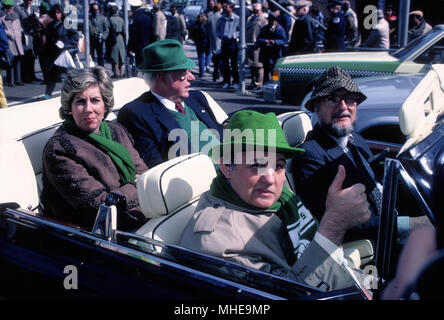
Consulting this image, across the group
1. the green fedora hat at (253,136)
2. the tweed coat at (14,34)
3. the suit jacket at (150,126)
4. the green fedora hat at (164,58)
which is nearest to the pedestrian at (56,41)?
the tweed coat at (14,34)

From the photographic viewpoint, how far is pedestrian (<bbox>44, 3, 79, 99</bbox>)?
32.2 ft

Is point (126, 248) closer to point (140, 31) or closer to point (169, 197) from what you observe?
point (169, 197)

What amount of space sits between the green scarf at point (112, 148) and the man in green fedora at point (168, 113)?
1.16 ft

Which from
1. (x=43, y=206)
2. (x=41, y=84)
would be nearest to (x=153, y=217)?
(x=43, y=206)

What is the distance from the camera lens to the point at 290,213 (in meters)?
2.33

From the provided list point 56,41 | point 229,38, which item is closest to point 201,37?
point 229,38

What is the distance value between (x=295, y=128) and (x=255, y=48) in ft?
26.6

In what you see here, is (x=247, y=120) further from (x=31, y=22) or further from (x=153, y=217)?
(x=31, y=22)

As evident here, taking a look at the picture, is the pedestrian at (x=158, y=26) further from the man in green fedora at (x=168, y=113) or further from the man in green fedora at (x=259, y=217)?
the man in green fedora at (x=259, y=217)

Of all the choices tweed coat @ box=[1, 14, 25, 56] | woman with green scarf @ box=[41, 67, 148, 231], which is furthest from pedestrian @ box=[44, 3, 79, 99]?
woman with green scarf @ box=[41, 67, 148, 231]

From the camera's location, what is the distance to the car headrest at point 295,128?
3291mm

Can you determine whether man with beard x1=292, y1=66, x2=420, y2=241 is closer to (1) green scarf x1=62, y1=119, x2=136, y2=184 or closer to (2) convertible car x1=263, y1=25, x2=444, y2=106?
(1) green scarf x1=62, y1=119, x2=136, y2=184

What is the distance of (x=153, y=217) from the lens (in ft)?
7.77
